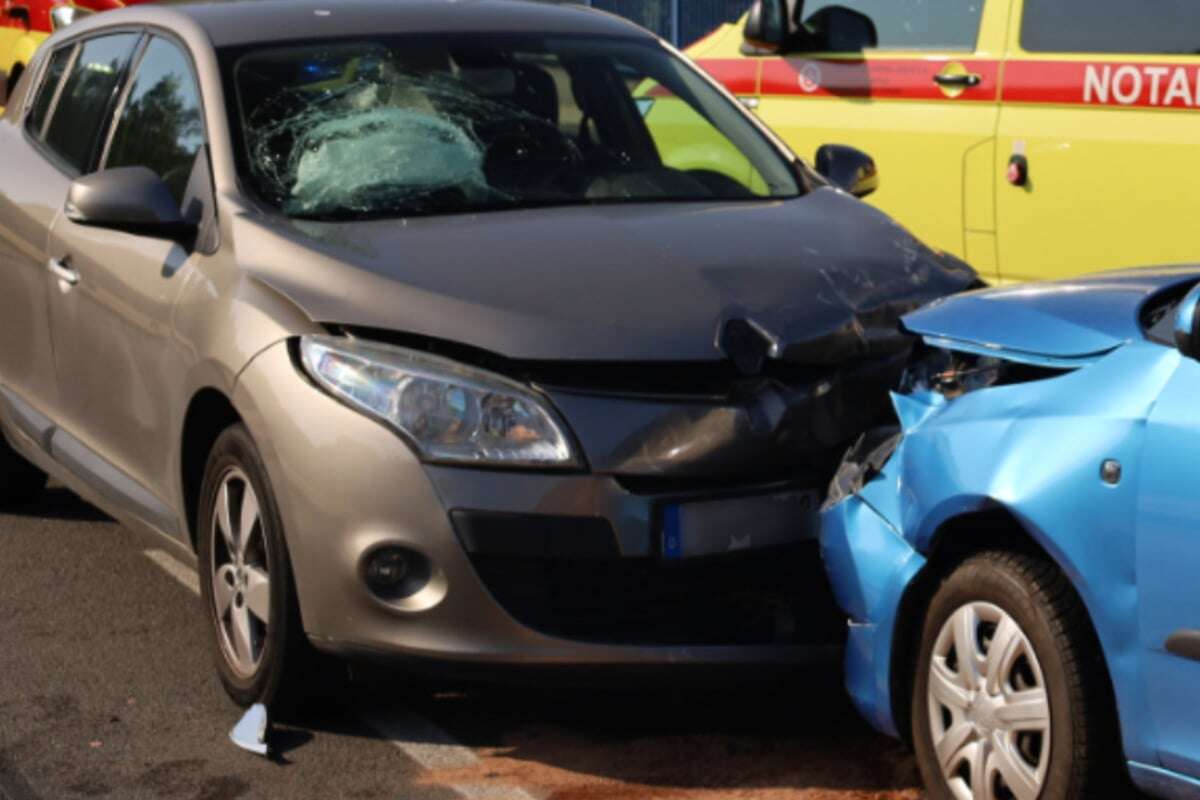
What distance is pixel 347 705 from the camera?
17.6ft

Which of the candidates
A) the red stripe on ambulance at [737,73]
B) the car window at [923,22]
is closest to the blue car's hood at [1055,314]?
the car window at [923,22]

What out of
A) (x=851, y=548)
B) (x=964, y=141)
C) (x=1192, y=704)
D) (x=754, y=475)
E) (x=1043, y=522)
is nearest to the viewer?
(x=1192, y=704)

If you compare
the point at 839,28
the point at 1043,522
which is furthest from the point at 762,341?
the point at 839,28

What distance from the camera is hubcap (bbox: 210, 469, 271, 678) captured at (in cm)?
526

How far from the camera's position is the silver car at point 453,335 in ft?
16.2

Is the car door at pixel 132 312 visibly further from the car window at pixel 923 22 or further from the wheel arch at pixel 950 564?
the car window at pixel 923 22

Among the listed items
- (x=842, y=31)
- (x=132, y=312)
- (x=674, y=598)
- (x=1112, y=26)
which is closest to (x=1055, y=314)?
(x=674, y=598)

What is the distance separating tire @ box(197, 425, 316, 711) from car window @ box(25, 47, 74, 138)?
2221mm

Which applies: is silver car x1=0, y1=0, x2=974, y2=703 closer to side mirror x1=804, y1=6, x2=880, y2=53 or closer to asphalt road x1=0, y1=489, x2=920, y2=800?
asphalt road x1=0, y1=489, x2=920, y2=800

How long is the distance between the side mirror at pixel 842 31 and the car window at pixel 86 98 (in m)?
3.59

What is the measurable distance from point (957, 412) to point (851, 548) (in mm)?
436

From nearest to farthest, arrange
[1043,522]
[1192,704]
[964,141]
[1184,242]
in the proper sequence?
[1192,704], [1043,522], [1184,242], [964,141]

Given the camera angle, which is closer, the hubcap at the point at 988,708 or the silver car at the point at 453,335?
the hubcap at the point at 988,708

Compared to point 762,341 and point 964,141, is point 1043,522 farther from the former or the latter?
point 964,141
